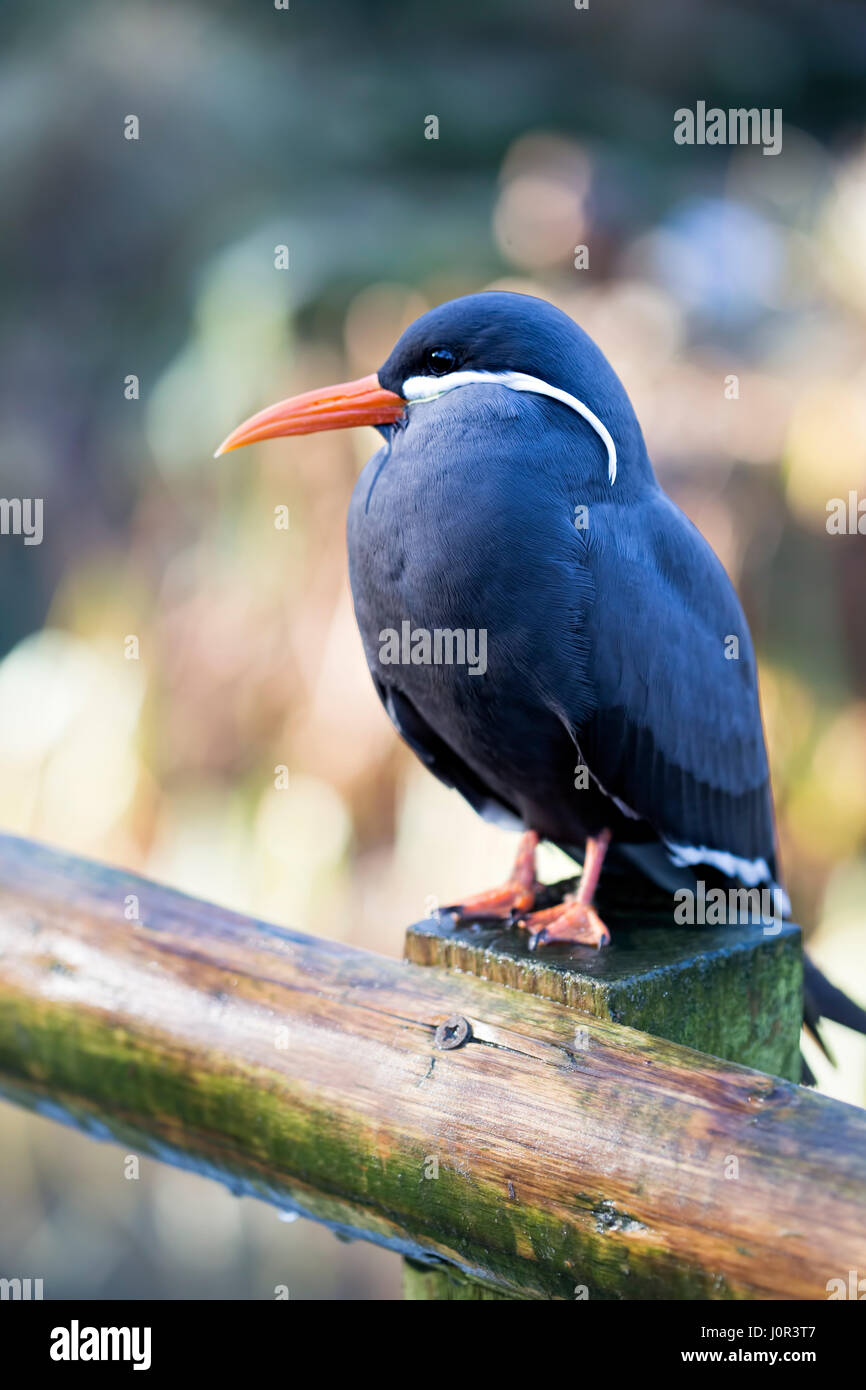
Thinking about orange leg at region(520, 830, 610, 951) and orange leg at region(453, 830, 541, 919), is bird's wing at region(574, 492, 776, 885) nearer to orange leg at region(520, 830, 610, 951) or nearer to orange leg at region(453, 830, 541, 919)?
orange leg at region(520, 830, 610, 951)

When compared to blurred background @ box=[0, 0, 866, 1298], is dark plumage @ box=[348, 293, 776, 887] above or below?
below

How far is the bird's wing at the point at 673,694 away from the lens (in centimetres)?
163

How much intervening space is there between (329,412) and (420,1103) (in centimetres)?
89

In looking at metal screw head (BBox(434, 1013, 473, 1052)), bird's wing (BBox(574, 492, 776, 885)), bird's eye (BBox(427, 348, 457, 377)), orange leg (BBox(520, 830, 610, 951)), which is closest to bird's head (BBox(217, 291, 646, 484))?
bird's eye (BBox(427, 348, 457, 377))

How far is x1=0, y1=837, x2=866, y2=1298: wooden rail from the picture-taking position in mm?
1106

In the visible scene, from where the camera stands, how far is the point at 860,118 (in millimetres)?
5625

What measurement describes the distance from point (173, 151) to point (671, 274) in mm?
2928

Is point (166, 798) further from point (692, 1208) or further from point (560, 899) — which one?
point (692, 1208)

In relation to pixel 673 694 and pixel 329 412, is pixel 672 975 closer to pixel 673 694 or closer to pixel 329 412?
pixel 673 694

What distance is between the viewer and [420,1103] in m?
1.40

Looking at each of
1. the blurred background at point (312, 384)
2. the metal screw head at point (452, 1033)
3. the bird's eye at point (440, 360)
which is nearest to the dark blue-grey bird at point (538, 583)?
the bird's eye at point (440, 360)

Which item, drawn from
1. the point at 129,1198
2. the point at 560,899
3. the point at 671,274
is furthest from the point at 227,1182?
the point at 129,1198

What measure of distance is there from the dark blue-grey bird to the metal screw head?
214 millimetres

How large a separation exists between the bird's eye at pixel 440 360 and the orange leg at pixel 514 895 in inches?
27.7
